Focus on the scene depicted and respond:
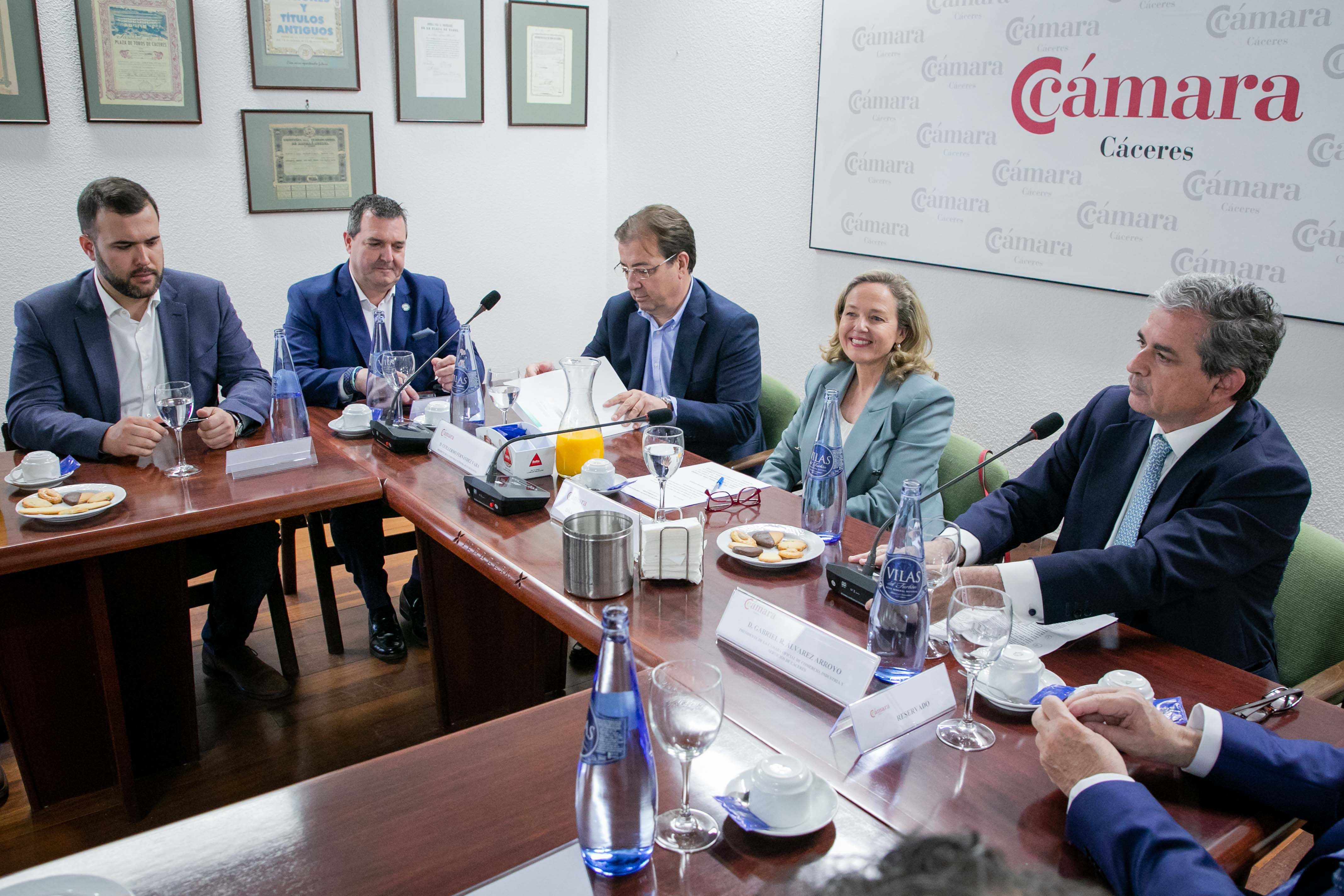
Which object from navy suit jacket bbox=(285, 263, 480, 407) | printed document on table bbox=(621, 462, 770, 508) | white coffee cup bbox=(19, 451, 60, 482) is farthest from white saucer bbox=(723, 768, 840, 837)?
navy suit jacket bbox=(285, 263, 480, 407)

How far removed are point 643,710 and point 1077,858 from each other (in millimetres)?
476

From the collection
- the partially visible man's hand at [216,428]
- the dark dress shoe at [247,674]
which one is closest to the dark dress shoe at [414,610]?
Answer: the dark dress shoe at [247,674]

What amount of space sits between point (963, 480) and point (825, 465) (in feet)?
2.34

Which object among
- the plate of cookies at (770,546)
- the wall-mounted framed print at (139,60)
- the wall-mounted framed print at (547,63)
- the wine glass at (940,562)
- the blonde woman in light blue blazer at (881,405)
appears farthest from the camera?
the wall-mounted framed print at (547,63)

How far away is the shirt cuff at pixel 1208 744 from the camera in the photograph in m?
1.12

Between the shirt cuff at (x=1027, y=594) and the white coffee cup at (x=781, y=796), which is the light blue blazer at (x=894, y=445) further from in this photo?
the white coffee cup at (x=781, y=796)

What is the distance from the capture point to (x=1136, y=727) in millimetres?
1143

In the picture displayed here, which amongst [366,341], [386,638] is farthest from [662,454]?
[366,341]

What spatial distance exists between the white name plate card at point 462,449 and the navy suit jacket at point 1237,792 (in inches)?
55.1

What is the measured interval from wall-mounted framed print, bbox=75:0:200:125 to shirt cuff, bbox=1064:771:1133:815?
3764mm

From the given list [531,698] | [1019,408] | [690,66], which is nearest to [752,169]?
[690,66]

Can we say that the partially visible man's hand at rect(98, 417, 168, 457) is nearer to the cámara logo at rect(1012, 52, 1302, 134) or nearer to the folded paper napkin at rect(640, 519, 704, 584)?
the folded paper napkin at rect(640, 519, 704, 584)

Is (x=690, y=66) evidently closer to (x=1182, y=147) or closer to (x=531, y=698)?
(x=1182, y=147)

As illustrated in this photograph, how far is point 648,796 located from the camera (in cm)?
96
